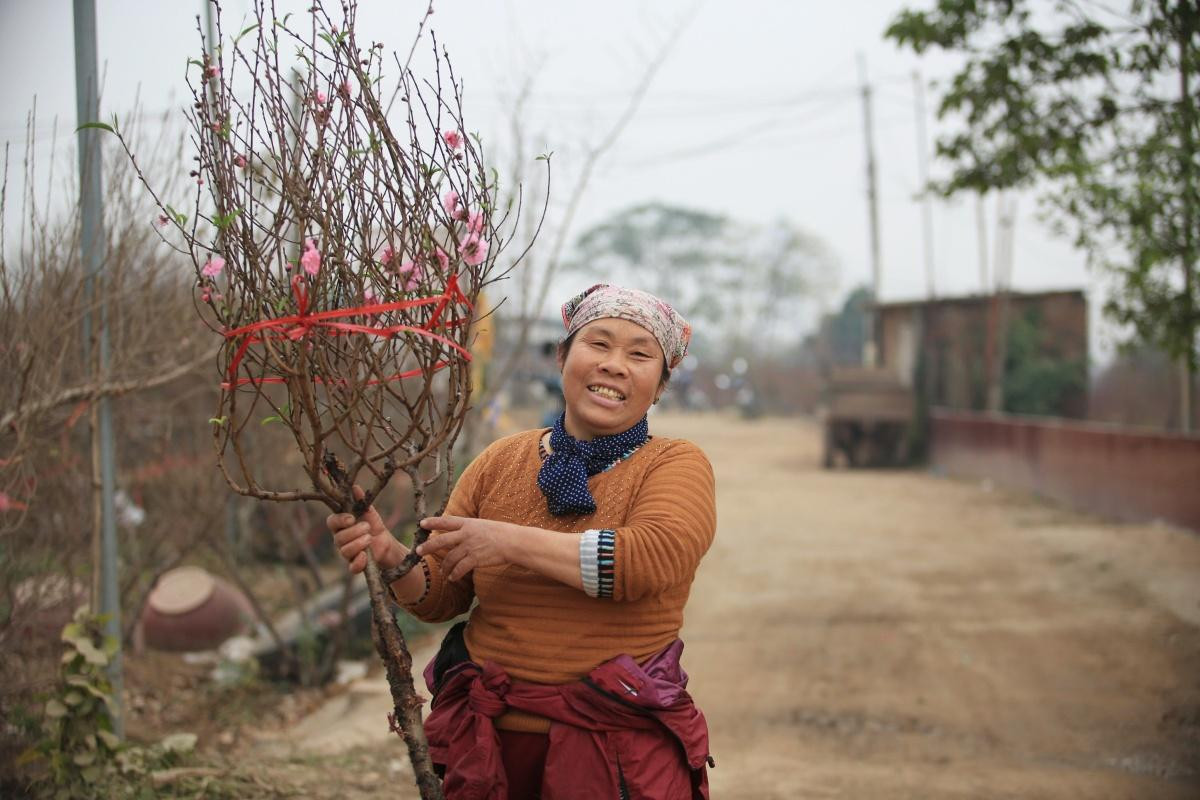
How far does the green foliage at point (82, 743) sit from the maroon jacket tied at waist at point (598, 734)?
6.47ft

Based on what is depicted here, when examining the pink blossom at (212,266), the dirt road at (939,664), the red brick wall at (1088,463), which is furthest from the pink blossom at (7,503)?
the red brick wall at (1088,463)

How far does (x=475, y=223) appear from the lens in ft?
7.36

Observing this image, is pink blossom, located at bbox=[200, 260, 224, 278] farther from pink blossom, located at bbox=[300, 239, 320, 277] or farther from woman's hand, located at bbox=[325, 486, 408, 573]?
woman's hand, located at bbox=[325, 486, 408, 573]

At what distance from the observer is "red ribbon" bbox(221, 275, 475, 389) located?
205cm

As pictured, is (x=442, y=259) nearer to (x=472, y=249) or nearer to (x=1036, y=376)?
(x=472, y=249)

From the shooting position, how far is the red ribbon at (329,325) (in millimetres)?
2055

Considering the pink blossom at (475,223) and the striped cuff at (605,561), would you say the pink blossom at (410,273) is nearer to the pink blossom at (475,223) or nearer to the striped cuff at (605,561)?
the pink blossom at (475,223)

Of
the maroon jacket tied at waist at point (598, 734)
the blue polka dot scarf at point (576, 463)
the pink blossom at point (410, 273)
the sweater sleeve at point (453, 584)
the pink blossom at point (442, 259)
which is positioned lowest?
the maroon jacket tied at waist at point (598, 734)

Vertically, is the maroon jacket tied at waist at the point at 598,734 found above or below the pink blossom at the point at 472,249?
below

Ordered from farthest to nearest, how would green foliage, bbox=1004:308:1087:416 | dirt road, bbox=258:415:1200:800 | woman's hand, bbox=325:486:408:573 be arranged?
1. green foliage, bbox=1004:308:1087:416
2. dirt road, bbox=258:415:1200:800
3. woman's hand, bbox=325:486:408:573

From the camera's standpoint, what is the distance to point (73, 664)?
12.5 feet

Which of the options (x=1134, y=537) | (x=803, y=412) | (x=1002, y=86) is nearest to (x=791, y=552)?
(x=1134, y=537)

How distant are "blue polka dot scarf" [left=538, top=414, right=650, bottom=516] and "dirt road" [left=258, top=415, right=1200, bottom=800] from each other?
2452mm

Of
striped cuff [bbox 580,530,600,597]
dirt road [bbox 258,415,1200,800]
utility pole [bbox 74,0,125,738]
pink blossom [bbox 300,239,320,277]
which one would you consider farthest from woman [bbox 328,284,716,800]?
utility pole [bbox 74,0,125,738]
